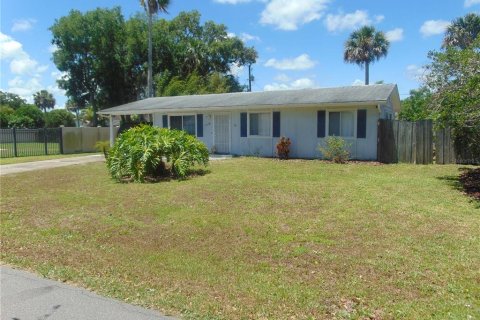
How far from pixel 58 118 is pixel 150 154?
62948 millimetres

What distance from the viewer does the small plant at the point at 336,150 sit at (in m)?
15.0

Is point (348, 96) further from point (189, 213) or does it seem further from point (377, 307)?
point (377, 307)

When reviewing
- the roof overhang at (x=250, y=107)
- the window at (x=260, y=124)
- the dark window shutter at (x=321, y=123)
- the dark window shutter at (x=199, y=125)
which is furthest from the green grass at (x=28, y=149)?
→ the dark window shutter at (x=321, y=123)

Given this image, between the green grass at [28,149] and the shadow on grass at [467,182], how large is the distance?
69.5ft

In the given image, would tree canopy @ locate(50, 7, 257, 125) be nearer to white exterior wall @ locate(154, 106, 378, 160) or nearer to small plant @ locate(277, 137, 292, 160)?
white exterior wall @ locate(154, 106, 378, 160)

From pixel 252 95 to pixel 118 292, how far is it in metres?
16.7

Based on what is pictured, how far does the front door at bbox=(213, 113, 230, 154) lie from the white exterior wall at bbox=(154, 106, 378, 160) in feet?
0.66

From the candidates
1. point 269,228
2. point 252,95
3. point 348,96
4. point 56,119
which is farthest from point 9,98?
point 269,228

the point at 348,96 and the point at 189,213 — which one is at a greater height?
the point at 348,96

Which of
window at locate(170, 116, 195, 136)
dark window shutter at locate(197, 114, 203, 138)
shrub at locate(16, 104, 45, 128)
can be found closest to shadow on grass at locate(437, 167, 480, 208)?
dark window shutter at locate(197, 114, 203, 138)

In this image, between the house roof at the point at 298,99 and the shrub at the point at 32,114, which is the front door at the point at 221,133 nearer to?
the house roof at the point at 298,99

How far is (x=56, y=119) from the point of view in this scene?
219ft

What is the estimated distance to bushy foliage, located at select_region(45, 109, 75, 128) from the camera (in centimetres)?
6488

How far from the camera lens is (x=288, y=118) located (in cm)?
1703
